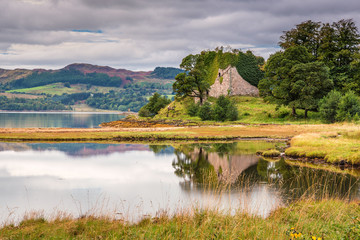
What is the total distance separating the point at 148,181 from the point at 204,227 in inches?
526

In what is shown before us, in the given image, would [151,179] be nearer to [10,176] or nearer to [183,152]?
[10,176]

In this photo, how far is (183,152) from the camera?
128 feet

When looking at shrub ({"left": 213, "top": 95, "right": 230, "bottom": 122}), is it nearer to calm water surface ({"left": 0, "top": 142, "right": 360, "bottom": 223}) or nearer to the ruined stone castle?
the ruined stone castle

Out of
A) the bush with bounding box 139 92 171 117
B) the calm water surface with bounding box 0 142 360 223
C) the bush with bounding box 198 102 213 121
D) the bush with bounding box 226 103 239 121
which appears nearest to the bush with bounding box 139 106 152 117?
the bush with bounding box 139 92 171 117

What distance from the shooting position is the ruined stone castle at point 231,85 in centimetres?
9500

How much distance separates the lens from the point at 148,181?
2345 cm

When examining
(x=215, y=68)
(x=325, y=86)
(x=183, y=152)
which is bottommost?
(x=183, y=152)

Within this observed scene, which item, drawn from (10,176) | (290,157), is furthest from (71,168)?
(290,157)

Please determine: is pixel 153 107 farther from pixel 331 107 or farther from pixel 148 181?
pixel 148 181

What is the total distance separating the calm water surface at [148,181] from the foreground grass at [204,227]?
→ 86cm

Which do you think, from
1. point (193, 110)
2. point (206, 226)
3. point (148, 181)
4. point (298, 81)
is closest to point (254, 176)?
point (148, 181)

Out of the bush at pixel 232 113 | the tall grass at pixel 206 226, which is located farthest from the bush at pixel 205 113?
the tall grass at pixel 206 226

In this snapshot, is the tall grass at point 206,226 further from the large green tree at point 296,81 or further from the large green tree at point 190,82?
the large green tree at point 190,82

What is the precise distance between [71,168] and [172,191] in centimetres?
1304
